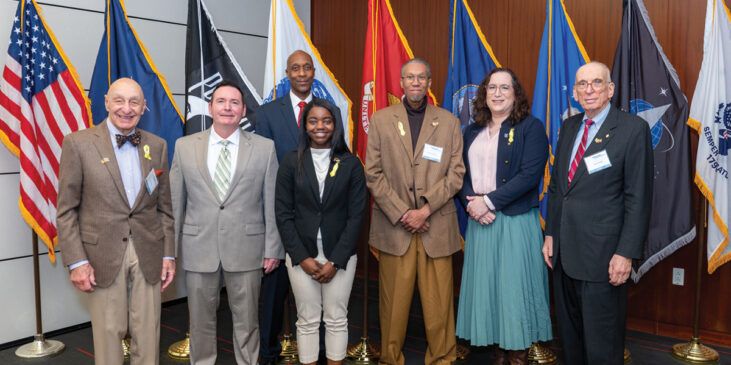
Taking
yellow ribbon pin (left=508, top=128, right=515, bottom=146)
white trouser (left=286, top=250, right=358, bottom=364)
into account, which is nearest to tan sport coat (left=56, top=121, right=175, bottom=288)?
white trouser (left=286, top=250, right=358, bottom=364)

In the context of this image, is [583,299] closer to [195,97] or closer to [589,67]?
[589,67]

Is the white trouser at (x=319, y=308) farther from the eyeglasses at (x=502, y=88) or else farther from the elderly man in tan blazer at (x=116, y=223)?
the eyeglasses at (x=502, y=88)

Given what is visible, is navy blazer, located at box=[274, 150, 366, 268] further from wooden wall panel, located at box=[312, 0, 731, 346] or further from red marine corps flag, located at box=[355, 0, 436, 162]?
wooden wall panel, located at box=[312, 0, 731, 346]

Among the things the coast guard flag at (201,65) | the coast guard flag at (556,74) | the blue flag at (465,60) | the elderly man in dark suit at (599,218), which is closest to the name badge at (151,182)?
the coast guard flag at (201,65)

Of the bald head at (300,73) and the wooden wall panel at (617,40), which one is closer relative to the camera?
the bald head at (300,73)

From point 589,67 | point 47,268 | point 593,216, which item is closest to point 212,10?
point 47,268

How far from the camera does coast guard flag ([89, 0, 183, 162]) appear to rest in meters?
3.73

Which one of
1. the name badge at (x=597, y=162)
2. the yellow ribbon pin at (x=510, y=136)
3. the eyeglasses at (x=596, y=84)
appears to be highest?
the eyeglasses at (x=596, y=84)

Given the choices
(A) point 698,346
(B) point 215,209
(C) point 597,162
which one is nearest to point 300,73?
(B) point 215,209

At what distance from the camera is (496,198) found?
3.02 metres

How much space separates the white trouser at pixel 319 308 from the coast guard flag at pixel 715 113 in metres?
2.40

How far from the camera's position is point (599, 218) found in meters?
2.59

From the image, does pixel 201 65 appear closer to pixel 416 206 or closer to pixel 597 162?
pixel 416 206

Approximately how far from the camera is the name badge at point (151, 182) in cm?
261
